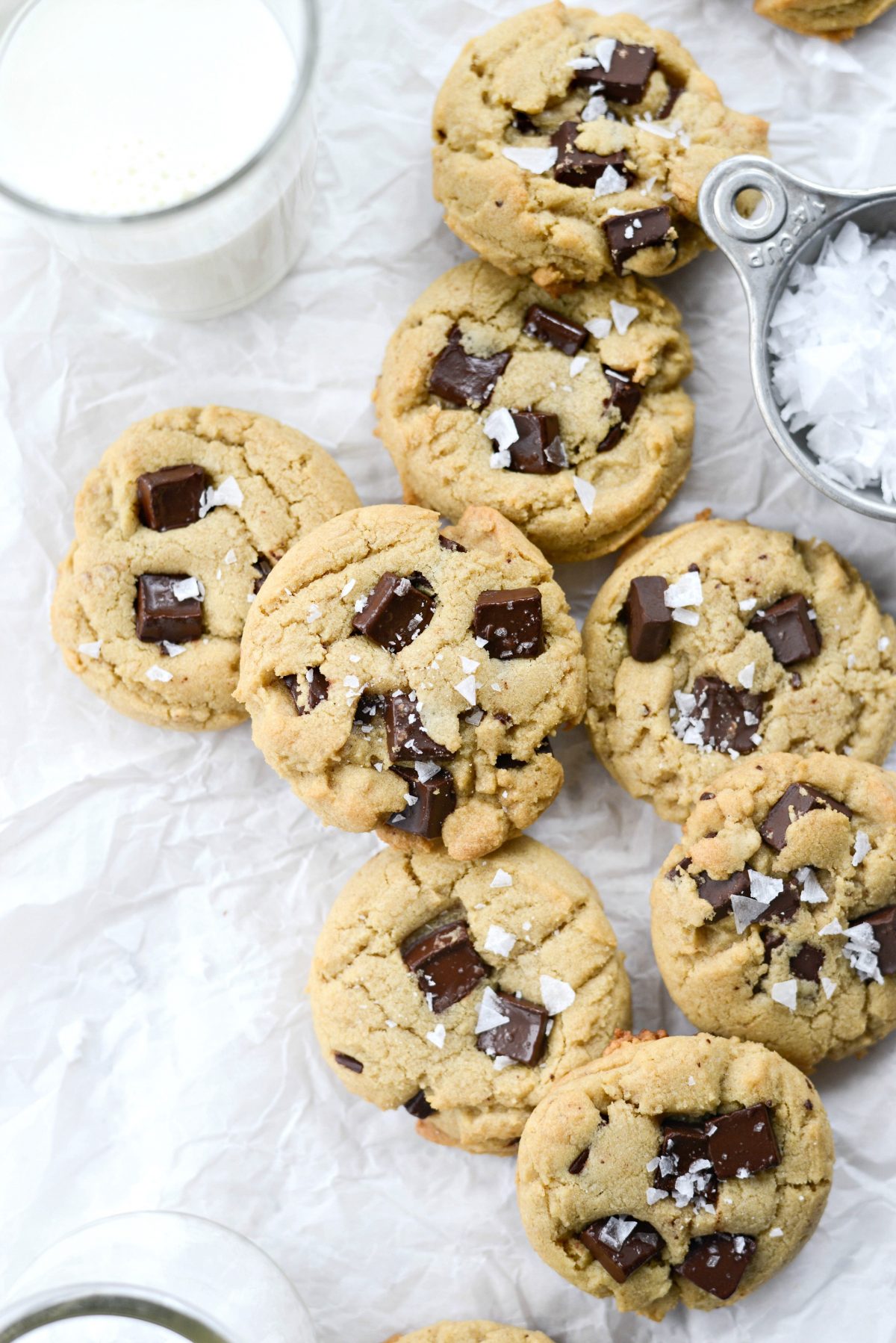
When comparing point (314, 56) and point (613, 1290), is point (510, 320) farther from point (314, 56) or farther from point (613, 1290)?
point (613, 1290)

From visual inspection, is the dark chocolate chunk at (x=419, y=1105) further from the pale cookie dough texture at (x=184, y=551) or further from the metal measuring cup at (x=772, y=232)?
the metal measuring cup at (x=772, y=232)

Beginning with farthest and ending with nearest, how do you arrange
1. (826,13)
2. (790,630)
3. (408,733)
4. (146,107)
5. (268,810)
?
(268,810) → (826,13) → (790,630) → (146,107) → (408,733)

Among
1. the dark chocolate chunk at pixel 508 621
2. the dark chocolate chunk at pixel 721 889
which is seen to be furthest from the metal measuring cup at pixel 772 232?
the dark chocolate chunk at pixel 721 889

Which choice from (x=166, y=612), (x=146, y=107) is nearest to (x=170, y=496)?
(x=166, y=612)

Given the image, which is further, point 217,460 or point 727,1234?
point 217,460

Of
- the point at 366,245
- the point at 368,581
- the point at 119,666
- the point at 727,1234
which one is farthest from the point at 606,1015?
the point at 366,245

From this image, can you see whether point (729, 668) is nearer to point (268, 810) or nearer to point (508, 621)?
point (508, 621)
